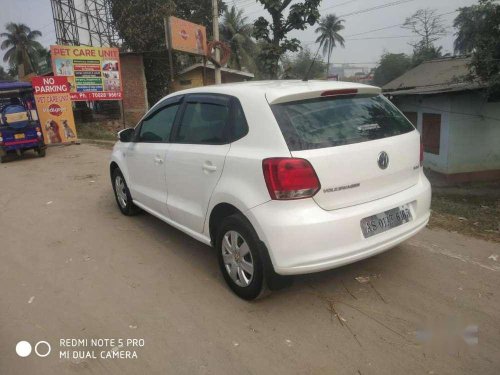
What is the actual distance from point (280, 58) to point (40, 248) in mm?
14369

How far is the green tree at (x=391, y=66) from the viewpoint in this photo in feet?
152

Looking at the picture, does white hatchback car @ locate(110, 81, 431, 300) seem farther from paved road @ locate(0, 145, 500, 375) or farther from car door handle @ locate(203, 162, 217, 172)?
paved road @ locate(0, 145, 500, 375)

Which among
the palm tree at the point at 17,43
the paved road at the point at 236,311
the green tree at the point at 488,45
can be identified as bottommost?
the paved road at the point at 236,311

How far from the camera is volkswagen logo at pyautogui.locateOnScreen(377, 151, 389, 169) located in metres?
3.07

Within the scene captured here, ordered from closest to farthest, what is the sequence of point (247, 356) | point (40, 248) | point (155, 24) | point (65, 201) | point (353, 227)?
point (247, 356)
point (353, 227)
point (40, 248)
point (65, 201)
point (155, 24)

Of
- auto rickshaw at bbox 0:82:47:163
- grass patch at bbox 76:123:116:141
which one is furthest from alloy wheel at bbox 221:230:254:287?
grass patch at bbox 76:123:116:141

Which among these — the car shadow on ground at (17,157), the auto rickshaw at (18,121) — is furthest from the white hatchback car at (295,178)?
the car shadow on ground at (17,157)

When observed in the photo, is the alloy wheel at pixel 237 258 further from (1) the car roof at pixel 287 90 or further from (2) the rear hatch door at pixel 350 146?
(1) the car roof at pixel 287 90

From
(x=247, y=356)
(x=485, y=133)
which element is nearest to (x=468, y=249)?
(x=247, y=356)

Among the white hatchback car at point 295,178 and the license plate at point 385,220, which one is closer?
the white hatchback car at point 295,178

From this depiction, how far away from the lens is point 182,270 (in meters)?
3.87

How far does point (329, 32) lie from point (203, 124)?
229ft

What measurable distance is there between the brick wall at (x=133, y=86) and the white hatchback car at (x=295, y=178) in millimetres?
18826

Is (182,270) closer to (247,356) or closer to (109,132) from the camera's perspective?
(247,356)
